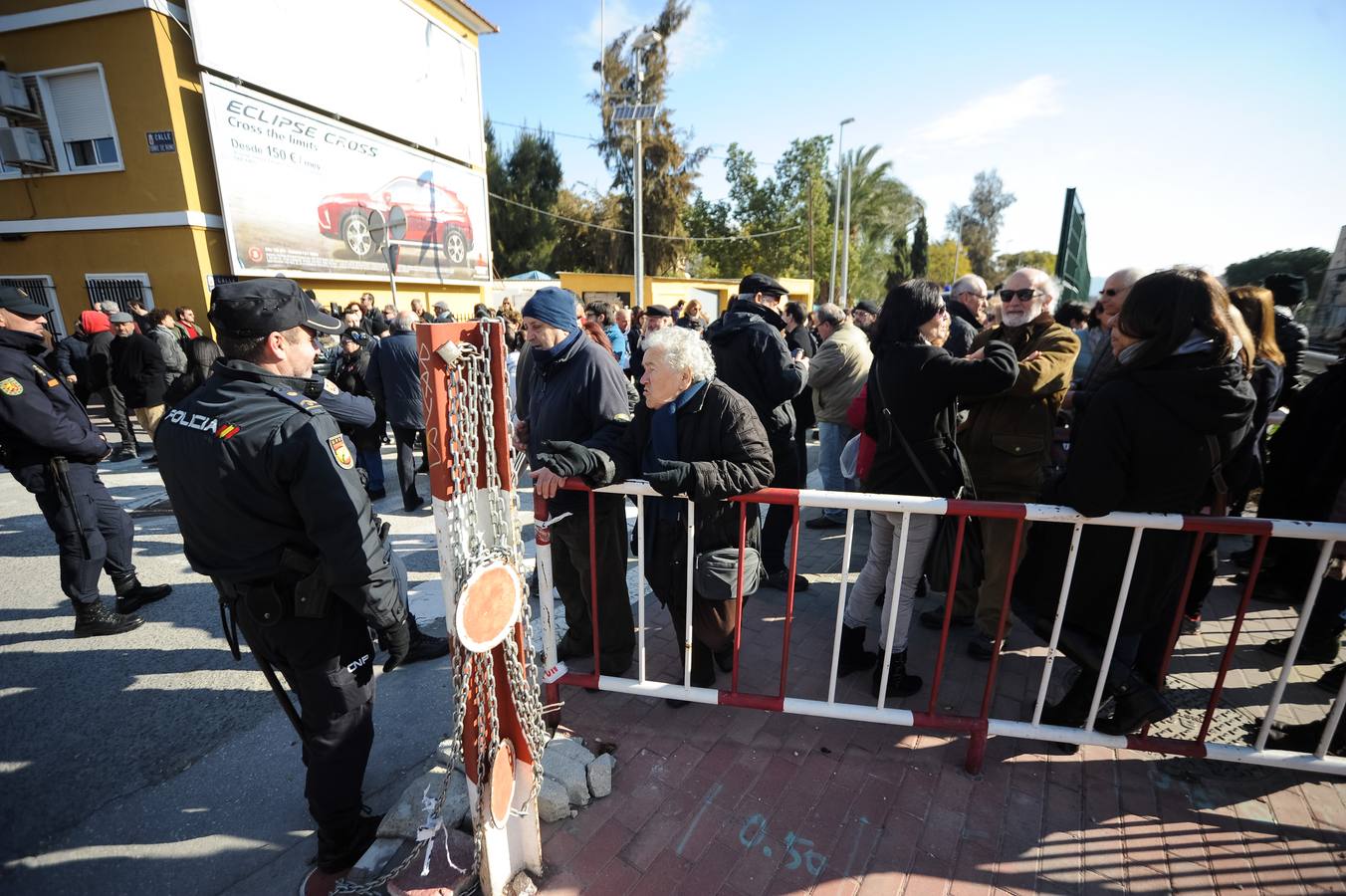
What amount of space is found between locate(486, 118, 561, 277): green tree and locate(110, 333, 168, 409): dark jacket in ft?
88.5

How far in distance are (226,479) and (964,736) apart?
314 centimetres

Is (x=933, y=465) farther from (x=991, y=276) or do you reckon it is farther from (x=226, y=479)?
(x=991, y=276)

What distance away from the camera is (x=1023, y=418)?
10.3ft

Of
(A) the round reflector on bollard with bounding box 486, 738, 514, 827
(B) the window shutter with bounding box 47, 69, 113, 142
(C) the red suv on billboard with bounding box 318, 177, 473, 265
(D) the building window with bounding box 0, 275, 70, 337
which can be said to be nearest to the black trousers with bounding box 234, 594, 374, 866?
(A) the round reflector on bollard with bounding box 486, 738, 514, 827

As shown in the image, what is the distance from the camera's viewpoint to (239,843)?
93.4 inches

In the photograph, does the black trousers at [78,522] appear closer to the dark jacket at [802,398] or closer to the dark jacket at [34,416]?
the dark jacket at [34,416]

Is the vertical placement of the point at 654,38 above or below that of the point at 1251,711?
above

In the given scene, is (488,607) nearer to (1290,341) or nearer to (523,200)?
(1290,341)

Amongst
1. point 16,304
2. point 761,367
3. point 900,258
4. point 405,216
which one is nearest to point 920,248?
point 900,258

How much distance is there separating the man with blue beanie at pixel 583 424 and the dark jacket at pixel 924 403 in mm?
1300

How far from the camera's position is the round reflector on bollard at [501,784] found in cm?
191

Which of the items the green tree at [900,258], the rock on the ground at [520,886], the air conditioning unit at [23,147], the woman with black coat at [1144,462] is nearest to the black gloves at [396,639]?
the rock on the ground at [520,886]

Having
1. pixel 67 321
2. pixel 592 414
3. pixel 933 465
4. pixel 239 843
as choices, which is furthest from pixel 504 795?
pixel 67 321

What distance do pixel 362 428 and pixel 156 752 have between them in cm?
354
